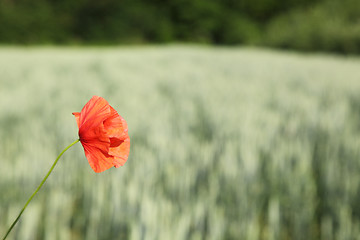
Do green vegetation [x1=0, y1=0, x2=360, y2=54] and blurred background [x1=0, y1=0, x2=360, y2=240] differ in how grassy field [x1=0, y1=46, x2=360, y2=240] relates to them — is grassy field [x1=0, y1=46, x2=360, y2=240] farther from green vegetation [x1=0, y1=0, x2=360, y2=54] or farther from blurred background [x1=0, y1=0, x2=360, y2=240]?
green vegetation [x1=0, y1=0, x2=360, y2=54]

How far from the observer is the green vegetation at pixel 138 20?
18.7 metres

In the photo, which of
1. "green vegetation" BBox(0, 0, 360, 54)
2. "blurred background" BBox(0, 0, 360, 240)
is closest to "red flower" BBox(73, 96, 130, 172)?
"blurred background" BBox(0, 0, 360, 240)

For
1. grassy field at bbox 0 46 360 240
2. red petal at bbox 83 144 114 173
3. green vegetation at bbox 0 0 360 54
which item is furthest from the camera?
green vegetation at bbox 0 0 360 54

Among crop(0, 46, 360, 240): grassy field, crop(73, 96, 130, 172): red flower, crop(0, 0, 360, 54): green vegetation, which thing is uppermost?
crop(0, 0, 360, 54): green vegetation

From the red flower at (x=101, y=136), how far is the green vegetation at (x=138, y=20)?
18769 millimetres

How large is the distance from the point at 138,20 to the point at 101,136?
2222 centimetres

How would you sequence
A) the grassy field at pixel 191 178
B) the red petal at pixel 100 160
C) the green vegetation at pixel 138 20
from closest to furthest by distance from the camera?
1. the red petal at pixel 100 160
2. the grassy field at pixel 191 178
3. the green vegetation at pixel 138 20

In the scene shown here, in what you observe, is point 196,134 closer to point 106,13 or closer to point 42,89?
point 42,89

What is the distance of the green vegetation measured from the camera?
61.5 feet

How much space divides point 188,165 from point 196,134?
526 millimetres

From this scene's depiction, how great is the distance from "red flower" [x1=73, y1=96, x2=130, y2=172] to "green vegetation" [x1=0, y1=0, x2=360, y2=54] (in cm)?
1877

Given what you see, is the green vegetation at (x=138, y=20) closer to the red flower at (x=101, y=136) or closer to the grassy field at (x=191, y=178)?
the grassy field at (x=191, y=178)

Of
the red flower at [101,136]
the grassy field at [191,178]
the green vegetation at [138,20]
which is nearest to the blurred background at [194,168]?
the grassy field at [191,178]

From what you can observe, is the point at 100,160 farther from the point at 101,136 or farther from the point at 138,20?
the point at 138,20
